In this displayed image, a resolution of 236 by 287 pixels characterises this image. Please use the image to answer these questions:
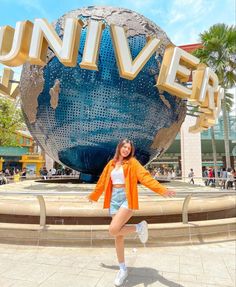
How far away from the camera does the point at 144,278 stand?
311cm

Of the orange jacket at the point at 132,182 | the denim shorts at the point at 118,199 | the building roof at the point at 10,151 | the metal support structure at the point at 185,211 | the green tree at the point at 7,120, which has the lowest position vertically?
the metal support structure at the point at 185,211

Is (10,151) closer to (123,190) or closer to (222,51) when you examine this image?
(222,51)

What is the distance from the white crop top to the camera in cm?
307

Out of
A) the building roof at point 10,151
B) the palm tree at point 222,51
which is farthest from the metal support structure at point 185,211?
the building roof at point 10,151

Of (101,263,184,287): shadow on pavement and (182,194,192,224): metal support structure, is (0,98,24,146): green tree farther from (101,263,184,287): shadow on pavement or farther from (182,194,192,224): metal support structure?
(101,263,184,287): shadow on pavement

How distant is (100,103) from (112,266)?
155 inches

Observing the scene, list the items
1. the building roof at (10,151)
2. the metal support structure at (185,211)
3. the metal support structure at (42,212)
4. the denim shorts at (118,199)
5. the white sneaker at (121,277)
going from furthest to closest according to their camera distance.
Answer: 1. the building roof at (10,151)
2. the metal support structure at (185,211)
3. the metal support structure at (42,212)
4. the denim shorts at (118,199)
5. the white sneaker at (121,277)

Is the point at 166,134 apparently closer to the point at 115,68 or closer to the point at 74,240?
the point at 115,68

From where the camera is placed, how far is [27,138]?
51156mm

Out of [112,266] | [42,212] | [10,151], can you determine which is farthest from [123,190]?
[10,151]

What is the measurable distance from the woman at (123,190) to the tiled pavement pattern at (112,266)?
357mm

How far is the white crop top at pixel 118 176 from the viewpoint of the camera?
121 inches

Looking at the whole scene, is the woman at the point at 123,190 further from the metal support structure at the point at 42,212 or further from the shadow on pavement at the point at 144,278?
the metal support structure at the point at 42,212

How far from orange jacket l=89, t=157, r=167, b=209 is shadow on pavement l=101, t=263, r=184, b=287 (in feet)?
2.59
